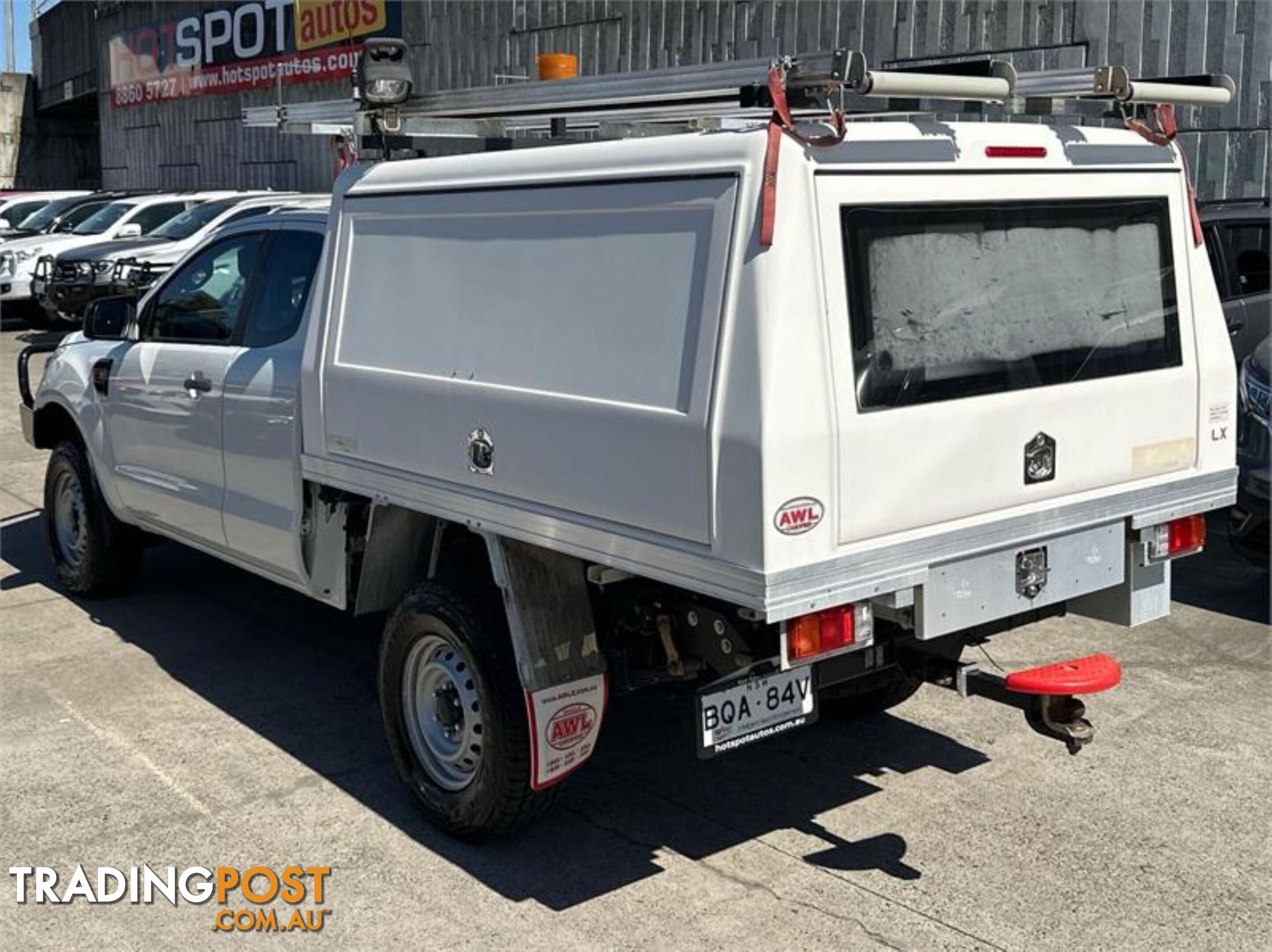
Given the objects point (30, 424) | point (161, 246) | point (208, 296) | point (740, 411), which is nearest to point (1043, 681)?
point (740, 411)

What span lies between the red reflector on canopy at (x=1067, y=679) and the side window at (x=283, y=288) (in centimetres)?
305

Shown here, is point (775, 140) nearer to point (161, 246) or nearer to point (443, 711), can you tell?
point (443, 711)

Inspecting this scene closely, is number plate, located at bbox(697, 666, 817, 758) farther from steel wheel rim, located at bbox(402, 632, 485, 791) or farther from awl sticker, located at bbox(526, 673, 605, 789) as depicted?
steel wheel rim, located at bbox(402, 632, 485, 791)

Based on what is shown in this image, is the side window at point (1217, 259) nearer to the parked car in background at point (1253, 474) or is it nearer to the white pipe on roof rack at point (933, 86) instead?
the parked car in background at point (1253, 474)

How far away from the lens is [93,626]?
7.40 m

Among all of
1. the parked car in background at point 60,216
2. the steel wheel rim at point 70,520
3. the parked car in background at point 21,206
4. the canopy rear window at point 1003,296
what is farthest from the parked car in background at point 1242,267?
the parked car in background at point 21,206

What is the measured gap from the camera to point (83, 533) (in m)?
7.72

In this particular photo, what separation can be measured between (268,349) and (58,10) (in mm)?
38802

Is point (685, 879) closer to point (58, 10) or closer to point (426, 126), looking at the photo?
point (426, 126)

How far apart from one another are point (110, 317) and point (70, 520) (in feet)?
4.28

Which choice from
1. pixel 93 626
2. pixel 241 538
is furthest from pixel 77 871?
pixel 93 626

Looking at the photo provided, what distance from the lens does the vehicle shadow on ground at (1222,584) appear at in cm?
753

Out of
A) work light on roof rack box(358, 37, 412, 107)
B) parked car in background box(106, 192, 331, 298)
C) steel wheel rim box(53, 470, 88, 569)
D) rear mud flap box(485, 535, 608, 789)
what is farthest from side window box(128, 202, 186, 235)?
rear mud flap box(485, 535, 608, 789)

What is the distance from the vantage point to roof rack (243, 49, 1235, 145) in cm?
396
